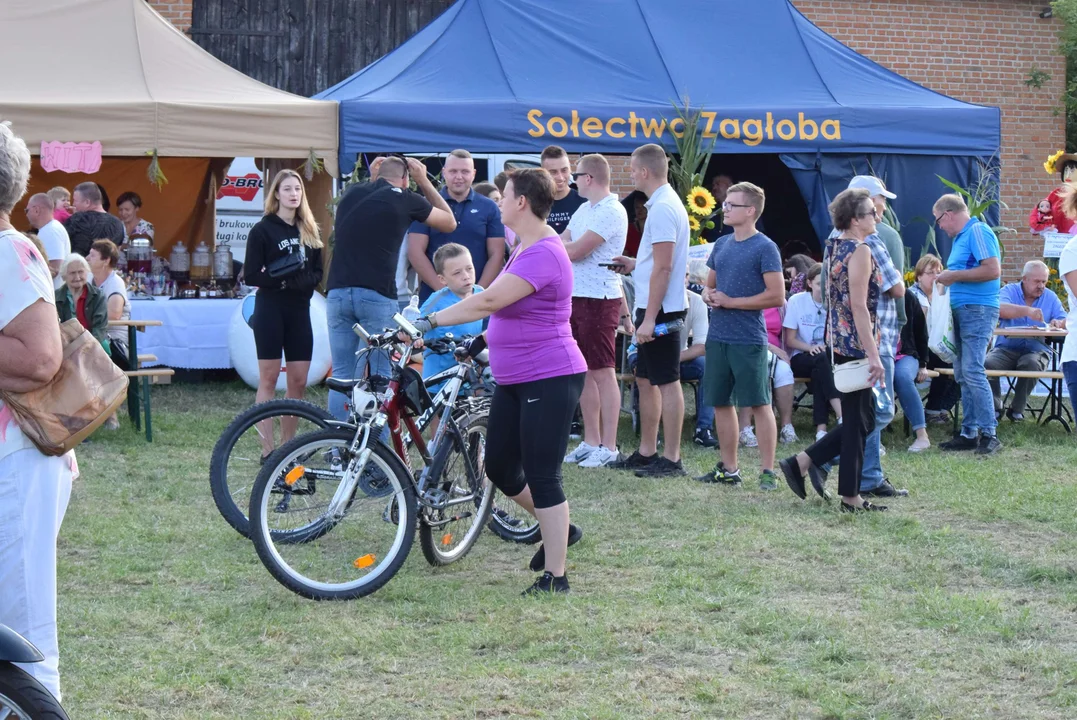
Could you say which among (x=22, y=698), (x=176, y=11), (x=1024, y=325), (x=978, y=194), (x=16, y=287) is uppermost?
(x=176, y=11)

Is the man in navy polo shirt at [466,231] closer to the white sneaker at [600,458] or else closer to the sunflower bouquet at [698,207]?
the white sneaker at [600,458]

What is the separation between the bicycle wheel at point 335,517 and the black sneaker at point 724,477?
9.62 feet

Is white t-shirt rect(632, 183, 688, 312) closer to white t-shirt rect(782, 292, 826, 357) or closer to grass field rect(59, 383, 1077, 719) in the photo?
grass field rect(59, 383, 1077, 719)

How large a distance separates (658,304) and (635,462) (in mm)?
1070

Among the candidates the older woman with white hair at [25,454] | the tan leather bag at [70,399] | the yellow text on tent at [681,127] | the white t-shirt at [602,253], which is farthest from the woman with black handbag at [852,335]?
the yellow text on tent at [681,127]

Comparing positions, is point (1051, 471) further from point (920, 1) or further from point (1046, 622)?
point (920, 1)

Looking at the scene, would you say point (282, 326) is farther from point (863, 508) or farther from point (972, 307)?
point (972, 307)

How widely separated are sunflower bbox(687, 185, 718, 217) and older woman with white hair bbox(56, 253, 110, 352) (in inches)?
187

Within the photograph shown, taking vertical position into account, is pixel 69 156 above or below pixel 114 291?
above

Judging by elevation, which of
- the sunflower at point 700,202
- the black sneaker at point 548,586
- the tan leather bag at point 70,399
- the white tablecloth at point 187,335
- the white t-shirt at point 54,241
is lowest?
the white tablecloth at point 187,335

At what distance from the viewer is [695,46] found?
1244cm

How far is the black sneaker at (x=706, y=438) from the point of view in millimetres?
9180

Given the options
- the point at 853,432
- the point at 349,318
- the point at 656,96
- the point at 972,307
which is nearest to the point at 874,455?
the point at 853,432

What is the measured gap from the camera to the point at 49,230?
911cm
